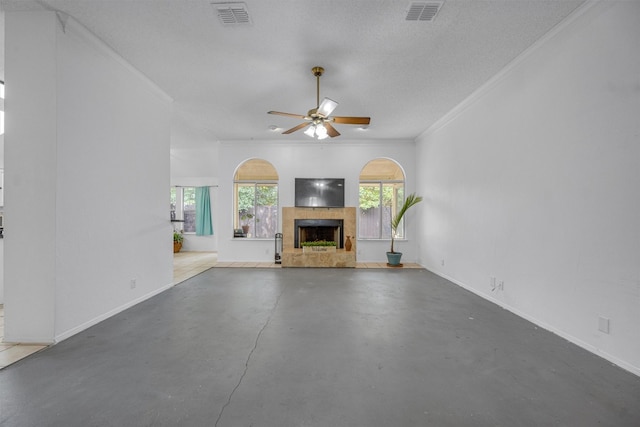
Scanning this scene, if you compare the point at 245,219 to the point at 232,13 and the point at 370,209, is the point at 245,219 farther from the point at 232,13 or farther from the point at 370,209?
the point at 232,13

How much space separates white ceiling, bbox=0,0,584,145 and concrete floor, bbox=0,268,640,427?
2931mm

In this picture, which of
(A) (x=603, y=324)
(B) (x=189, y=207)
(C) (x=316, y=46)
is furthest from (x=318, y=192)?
(B) (x=189, y=207)

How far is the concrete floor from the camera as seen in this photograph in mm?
1528

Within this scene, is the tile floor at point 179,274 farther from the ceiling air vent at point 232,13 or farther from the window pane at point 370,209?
the ceiling air vent at point 232,13

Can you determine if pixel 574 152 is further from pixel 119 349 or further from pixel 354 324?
pixel 119 349

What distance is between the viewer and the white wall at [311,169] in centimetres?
650

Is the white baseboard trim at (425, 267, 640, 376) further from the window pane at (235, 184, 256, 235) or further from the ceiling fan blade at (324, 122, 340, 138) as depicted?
the window pane at (235, 184, 256, 235)

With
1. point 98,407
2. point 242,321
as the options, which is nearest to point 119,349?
point 98,407

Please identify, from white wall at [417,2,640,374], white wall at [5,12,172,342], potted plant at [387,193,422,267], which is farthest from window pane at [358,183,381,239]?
white wall at [5,12,172,342]

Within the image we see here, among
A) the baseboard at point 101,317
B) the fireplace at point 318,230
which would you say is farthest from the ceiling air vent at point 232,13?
the fireplace at point 318,230

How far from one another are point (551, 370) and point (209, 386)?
243cm

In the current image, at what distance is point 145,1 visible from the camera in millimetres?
2320

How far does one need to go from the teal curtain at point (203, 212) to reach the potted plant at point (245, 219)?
7.99 ft

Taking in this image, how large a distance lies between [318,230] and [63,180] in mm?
4767
